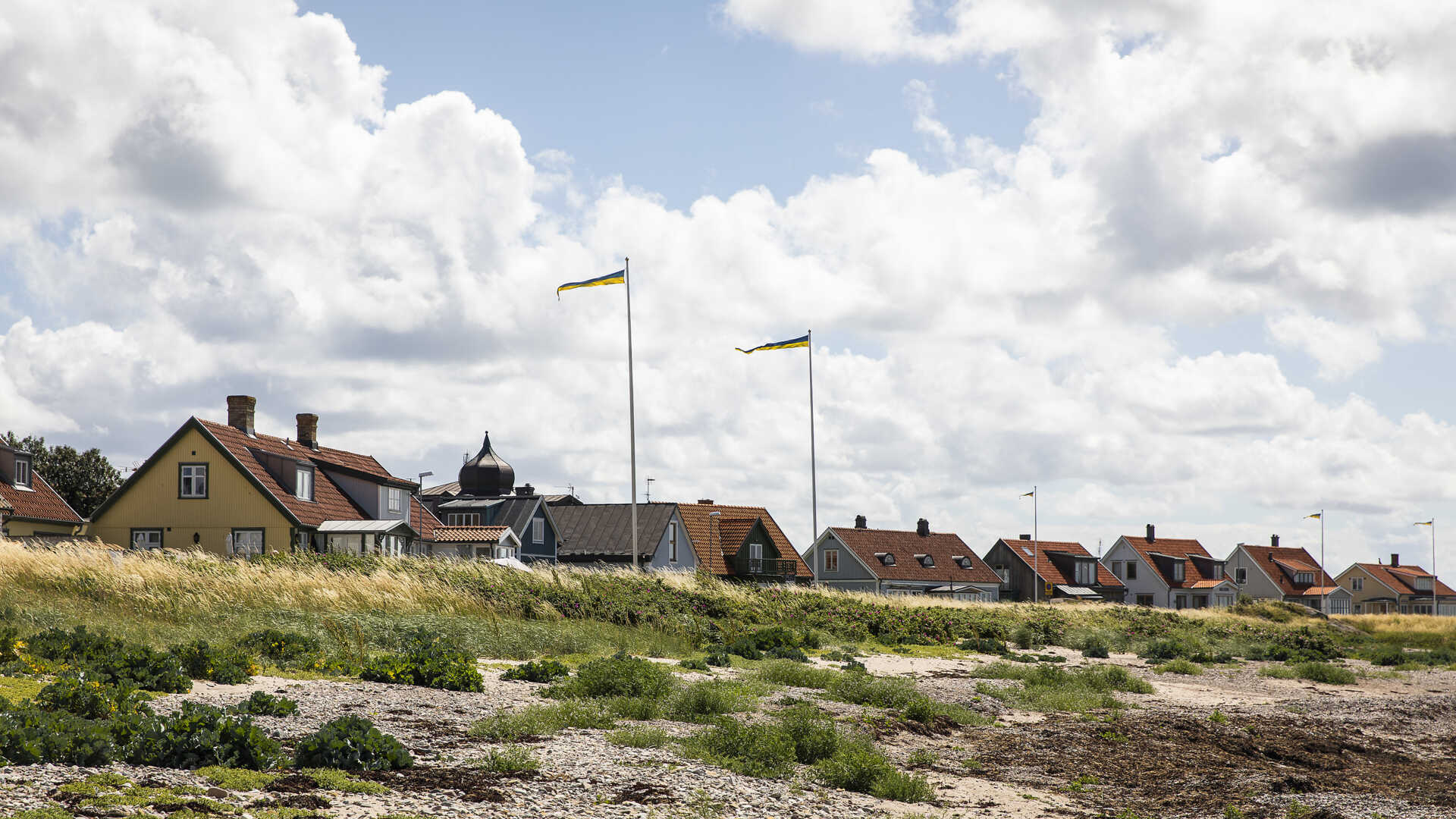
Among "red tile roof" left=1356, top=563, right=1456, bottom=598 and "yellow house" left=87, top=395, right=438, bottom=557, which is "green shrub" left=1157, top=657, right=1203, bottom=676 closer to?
"yellow house" left=87, top=395, right=438, bottom=557

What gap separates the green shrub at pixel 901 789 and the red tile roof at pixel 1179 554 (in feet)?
285

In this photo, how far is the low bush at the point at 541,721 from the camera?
11516 mm

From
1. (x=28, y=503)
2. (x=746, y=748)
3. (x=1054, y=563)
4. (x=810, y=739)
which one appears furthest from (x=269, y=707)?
(x=1054, y=563)

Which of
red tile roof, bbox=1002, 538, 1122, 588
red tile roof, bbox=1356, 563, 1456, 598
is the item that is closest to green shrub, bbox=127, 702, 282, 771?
red tile roof, bbox=1002, 538, 1122, 588

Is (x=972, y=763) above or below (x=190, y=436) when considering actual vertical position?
below

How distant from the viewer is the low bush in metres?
11.5

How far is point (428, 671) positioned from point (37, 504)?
1614 inches

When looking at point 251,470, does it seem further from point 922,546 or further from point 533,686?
point 922,546

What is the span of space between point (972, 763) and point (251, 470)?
122 ft

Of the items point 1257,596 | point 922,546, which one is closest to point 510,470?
point 922,546

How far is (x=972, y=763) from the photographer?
1292cm

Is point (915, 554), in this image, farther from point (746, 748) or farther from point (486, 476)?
point (746, 748)

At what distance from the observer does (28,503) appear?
46.2 metres

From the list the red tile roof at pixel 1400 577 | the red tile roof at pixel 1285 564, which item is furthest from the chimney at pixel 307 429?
the red tile roof at pixel 1400 577
